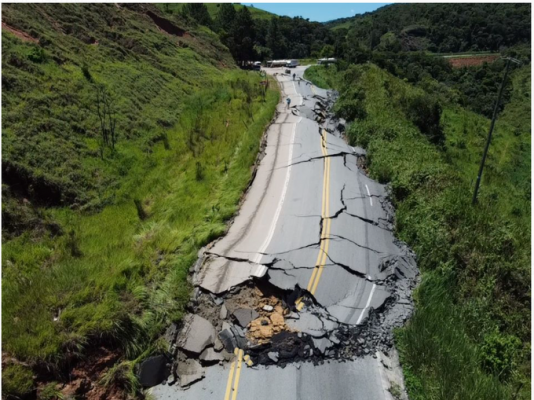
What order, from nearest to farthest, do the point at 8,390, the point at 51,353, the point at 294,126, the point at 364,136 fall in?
1. the point at 8,390
2. the point at 51,353
3. the point at 364,136
4. the point at 294,126

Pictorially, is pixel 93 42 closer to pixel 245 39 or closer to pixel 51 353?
pixel 51 353

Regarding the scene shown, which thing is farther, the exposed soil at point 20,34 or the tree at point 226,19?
the tree at point 226,19

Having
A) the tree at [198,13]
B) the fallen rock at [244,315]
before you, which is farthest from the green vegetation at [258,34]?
the fallen rock at [244,315]

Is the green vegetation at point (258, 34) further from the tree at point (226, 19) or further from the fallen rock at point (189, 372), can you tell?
the fallen rock at point (189, 372)

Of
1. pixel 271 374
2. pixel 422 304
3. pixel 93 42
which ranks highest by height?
pixel 93 42

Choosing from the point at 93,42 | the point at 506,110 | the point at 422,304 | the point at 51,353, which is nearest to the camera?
the point at 51,353

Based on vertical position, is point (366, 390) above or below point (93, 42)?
below

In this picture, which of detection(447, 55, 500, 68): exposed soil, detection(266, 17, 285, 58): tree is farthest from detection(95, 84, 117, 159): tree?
detection(447, 55, 500, 68): exposed soil

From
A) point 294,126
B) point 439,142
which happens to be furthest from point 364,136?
point 439,142
